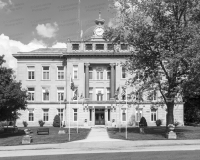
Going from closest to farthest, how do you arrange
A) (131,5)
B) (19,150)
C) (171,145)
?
1. (19,150)
2. (171,145)
3. (131,5)

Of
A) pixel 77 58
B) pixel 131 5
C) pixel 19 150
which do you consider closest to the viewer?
pixel 19 150

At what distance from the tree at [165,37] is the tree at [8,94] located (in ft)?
36.2

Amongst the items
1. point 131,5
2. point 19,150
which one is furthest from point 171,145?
point 131,5

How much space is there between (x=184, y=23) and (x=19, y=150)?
19.9m

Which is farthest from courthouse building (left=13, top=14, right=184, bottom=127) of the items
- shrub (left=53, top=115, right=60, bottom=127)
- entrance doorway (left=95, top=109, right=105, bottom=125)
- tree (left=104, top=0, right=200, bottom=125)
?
tree (left=104, top=0, right=200, bottom=125)

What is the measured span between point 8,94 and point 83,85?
2635cm

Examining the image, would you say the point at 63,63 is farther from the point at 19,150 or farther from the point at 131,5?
the point at 19,150

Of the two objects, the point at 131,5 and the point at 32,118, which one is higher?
the point at 131,5

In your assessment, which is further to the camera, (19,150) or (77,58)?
(77,58)

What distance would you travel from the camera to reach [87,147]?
20078 millimetres

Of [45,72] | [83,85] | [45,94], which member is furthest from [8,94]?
[45,72]

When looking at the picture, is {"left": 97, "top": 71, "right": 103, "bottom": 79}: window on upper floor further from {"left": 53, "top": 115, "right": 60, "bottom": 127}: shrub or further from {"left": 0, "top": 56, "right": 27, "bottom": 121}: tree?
{"left": 0, "top": 56, "right": 27, "bottom": 121}: tree

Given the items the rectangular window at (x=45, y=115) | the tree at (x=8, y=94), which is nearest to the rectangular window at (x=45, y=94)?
the rectangular window at (x=45, y=115)

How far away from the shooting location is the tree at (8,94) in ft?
87.6
